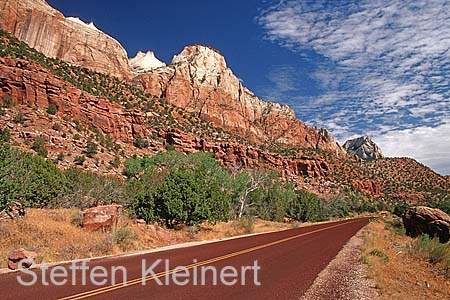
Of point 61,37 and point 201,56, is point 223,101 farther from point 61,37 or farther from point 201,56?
point 61,37

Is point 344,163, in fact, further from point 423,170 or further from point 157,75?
point 157,75

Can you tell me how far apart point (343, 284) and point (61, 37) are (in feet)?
328

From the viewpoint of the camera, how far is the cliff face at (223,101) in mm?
118994

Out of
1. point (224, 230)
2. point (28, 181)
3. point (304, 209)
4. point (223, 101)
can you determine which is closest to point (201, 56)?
point (223, 101)

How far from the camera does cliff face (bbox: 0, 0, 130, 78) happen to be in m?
86.9

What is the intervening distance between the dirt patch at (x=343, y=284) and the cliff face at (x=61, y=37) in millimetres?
90916

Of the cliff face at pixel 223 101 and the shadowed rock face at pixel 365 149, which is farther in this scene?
the shadowed rock face at pixel 365 149

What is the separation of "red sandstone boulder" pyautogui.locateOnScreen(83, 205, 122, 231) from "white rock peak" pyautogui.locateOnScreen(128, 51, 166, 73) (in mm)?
117513

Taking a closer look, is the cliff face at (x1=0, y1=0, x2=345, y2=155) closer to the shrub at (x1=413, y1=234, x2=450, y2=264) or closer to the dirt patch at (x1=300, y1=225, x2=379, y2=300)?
the shrub at (x1=413, y1=234, x2=450, y2=264)

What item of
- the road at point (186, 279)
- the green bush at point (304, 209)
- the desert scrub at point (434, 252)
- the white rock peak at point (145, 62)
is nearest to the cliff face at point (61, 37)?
the white rock peak at point (145, 62)

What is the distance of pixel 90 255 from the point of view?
14.5 metres

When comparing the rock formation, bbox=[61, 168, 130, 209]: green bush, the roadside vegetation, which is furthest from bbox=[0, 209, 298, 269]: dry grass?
the rock formation

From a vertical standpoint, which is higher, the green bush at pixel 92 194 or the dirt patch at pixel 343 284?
the green bush at pixel 92 194

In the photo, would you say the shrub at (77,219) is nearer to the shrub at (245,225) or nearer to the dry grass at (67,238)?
the dry grass at (67,238)
